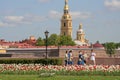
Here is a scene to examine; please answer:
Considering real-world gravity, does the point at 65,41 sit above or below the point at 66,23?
below

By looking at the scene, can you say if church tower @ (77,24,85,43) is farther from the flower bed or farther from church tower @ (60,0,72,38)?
the flower bed

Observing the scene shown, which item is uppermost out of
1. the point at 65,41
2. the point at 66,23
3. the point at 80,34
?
the point at 66,23

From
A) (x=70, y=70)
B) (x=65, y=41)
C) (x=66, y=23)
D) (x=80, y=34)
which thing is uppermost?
(x=66, y=23)

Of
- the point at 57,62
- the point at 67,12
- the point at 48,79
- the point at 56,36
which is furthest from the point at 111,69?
the point at 67,12

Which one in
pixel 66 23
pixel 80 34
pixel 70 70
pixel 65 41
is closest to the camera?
pixel 70 70

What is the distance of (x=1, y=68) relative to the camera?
63.5 feet

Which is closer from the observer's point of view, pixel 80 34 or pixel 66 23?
pixel 66 23

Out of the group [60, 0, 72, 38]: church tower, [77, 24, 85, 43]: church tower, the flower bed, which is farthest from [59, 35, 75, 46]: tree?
the flower bed

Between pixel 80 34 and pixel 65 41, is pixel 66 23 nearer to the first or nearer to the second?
pixel 80 34

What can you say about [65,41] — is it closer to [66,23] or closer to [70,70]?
[66,23]

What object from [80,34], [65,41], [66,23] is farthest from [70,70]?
[80,34]

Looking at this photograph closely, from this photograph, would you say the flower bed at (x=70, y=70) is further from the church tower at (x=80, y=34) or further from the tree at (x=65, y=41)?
the church tower at (x=80, y=34)

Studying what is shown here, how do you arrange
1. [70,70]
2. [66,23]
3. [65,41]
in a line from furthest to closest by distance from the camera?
[66,23] < [65,41] < [70,70]

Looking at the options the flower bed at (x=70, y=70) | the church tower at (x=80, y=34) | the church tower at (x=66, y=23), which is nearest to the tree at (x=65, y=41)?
the church tower at (x=66, y=23)
